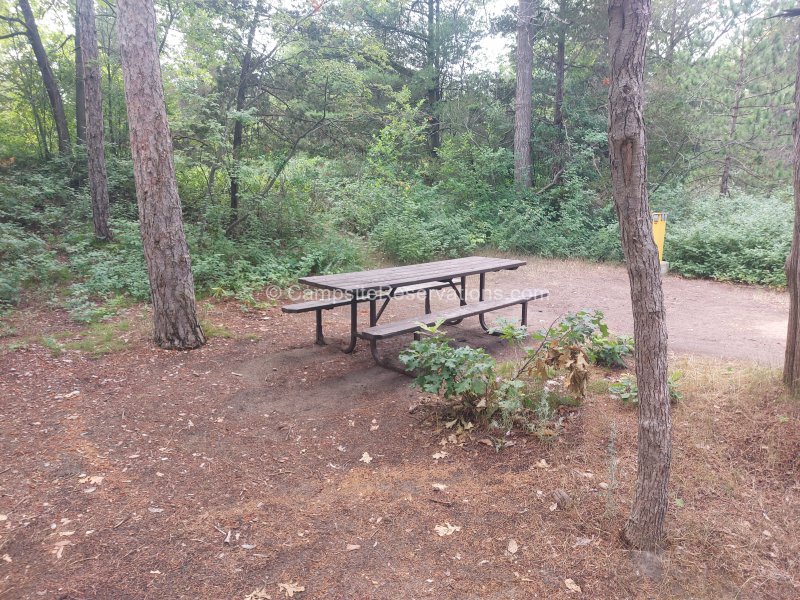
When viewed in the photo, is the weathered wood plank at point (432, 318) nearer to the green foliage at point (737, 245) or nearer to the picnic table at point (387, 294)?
the picnic table at point (387, 294)

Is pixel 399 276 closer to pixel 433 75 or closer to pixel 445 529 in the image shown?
pixel 445 529

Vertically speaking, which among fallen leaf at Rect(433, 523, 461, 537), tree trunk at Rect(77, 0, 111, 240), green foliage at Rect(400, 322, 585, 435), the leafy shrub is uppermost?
tree trunk at Rect(77, 0, 111, 240)

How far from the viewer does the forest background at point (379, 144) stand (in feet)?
25.8

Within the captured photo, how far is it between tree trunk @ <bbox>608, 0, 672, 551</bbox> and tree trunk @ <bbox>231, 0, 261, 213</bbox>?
6.92 metres

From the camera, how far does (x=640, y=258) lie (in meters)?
2.19

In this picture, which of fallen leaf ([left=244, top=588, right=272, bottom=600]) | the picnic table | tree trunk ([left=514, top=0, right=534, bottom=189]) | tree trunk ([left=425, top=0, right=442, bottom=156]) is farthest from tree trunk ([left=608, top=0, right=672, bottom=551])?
tree trunk ([left=425, top=0, right=442, bottom=156])

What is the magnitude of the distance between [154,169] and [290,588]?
4.16m

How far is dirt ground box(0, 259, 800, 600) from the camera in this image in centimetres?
→ 227

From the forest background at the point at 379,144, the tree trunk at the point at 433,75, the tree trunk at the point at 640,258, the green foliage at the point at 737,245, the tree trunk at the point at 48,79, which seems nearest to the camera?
the tree trunk at the point at 640,258

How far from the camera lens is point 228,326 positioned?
6.11 metres

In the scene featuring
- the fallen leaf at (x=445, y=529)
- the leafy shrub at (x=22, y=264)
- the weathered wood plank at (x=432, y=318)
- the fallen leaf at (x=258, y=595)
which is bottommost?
the fallen leaf at (x=258, y=595)

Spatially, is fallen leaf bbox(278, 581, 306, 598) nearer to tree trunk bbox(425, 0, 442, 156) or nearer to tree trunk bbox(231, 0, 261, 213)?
tree trunk bbox(231, 0, 261, 213)

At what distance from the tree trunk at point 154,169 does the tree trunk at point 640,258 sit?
4275 millimetres

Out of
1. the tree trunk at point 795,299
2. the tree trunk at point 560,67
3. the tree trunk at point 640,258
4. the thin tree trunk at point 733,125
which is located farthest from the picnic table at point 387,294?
the thin tree trunk at point 733,125
